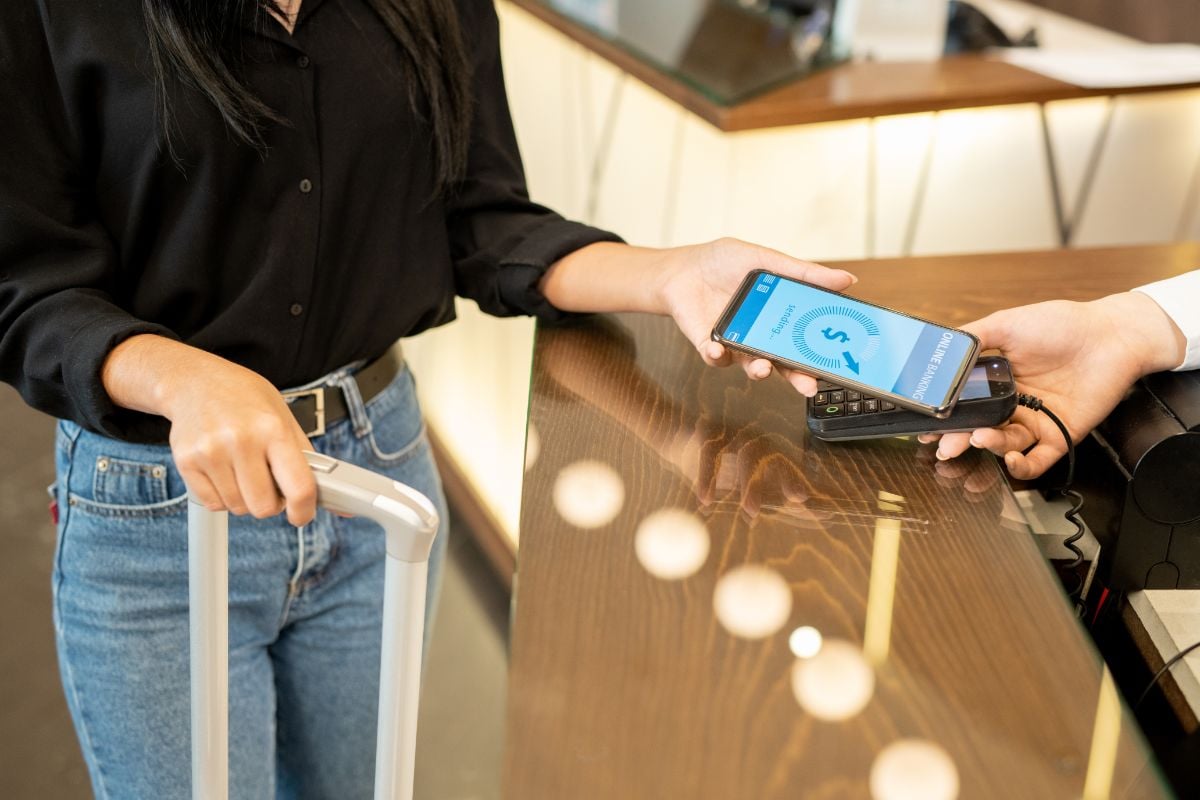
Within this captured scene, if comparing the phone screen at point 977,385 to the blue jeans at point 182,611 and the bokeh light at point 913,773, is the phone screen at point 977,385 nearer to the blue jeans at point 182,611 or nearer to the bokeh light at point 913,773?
the bokeh light at point 913,773

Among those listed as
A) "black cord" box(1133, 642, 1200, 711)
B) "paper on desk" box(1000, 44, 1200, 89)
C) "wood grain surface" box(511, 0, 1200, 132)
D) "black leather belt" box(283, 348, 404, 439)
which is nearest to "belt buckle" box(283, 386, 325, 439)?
"black leather belt" box(283, 348, 404, 439)

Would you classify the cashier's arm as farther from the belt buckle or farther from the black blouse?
the belt buckle

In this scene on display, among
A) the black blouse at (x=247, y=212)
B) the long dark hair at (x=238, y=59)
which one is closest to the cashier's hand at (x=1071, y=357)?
the black blouse at (x=247, y=212)

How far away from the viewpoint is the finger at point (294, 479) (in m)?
0.67

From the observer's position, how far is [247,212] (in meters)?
0.94

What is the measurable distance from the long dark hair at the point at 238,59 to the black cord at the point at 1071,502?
51cm

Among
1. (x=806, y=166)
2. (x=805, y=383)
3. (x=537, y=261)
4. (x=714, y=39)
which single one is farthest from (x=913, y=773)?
(x=714, y=39)

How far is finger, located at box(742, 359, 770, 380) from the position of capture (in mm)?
838

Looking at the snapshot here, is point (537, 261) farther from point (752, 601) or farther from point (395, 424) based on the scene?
point (752, 601)

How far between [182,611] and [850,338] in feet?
1.88

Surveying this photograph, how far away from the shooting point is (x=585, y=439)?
0.83 m

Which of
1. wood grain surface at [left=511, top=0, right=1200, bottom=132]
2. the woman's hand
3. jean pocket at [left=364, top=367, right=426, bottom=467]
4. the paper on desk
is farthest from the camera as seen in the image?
the paper on desk

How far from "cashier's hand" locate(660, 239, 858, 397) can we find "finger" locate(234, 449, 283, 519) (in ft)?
1.12

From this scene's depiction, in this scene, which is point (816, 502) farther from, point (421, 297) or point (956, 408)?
point (421, 297)
